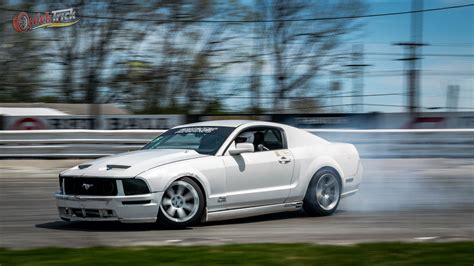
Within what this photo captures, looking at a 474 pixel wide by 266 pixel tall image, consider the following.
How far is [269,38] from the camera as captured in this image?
104 feet

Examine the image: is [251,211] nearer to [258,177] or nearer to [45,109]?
[258,177]

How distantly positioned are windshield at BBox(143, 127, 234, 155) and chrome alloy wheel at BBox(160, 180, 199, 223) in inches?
25.7

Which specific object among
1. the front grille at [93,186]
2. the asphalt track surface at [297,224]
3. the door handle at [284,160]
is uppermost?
the door handle at [284,160]

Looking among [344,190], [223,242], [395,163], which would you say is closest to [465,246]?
[223,242]

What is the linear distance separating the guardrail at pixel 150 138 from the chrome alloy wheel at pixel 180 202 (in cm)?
1118

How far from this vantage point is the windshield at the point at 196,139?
29.9 ft

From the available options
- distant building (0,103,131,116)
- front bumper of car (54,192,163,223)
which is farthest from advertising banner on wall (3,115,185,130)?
front bumper of car (54,192,163,223)

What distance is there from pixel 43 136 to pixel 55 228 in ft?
38.4

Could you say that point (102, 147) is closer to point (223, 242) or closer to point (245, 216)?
point (245, 216)

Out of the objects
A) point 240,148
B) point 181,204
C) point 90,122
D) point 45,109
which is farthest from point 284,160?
point 45,109

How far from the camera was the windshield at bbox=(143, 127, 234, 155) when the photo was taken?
912 cm

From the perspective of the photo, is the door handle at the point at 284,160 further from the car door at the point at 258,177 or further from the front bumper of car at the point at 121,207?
the front bumper of car at the point at 121,207

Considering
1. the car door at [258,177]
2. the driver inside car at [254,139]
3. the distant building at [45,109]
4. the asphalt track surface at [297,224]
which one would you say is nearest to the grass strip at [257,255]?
the asphalt track surface at [297,224]

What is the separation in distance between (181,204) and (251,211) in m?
1.03
